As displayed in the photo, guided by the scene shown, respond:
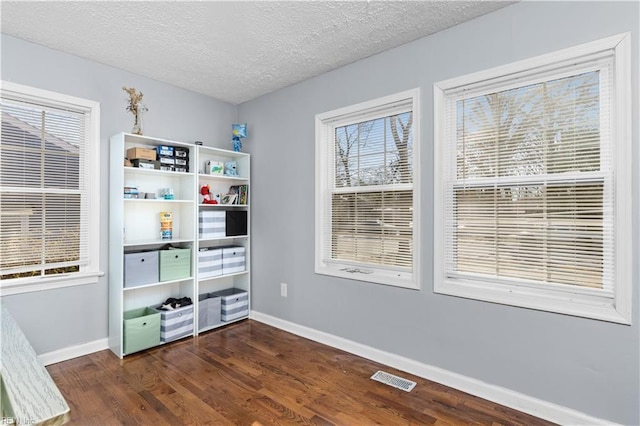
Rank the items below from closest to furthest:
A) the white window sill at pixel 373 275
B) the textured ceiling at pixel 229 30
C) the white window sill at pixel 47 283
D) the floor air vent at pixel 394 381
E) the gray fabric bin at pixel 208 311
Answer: the textured ceiling at pixel 229 30
the floor air vent at pixel 394 381
the white window sill at pixel 47 283
the white window sill at pixel 373 275
the gray fabric bin at pixel 208 311

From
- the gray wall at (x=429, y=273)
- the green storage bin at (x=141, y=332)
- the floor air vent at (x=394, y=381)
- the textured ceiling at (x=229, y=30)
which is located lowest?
the floor air vent at (x=394, y=381)

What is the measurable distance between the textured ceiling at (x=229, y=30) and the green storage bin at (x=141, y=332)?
2286 millimetres

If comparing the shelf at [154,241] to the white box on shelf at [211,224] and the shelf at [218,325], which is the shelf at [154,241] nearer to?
the white box on shelf at [211,224]

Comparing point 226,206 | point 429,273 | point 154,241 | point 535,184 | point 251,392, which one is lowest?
point 251,392

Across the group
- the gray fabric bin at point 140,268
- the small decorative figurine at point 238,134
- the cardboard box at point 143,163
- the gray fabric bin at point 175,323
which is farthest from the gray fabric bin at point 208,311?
the small decorative figurine at point 238,134

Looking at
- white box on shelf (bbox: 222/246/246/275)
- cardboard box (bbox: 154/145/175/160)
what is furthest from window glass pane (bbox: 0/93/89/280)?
white box on shelf (bbox: 222/246/246/275)

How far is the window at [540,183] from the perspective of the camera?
1.84 m

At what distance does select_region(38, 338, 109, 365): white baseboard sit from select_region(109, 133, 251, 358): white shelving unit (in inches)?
3.5

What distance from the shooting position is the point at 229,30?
241cm

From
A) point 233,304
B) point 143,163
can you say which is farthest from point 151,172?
point 233,304

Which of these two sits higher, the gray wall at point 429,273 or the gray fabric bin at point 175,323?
the gray wall at point 429,273

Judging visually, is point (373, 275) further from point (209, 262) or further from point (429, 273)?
point (209, 262)

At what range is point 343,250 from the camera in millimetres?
3143

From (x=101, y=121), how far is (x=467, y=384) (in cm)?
367
